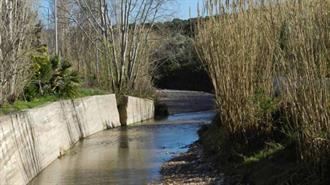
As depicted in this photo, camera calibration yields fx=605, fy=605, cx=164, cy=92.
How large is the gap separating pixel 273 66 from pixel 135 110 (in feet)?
43.6

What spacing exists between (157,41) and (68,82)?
438 inches

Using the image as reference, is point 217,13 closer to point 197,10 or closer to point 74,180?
point 197,10

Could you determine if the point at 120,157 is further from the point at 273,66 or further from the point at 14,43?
the point at 273,66

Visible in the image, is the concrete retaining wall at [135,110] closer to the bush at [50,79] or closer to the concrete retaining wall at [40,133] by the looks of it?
the concrete retaining wall at [40,133]

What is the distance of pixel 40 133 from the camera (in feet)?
37.1

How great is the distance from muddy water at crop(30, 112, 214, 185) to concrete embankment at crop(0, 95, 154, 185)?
0.82 ft

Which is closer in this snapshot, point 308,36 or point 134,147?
point 308,36

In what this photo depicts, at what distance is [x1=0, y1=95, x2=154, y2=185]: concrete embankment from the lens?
351 inches

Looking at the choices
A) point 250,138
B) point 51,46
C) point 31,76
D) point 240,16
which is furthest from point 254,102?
point 51,46

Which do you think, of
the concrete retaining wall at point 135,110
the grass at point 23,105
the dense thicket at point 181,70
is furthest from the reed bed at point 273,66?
the dense thicket at point 181,70

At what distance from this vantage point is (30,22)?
13.1m

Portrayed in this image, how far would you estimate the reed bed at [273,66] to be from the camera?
643 cm

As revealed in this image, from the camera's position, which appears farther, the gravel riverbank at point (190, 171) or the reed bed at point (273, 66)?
the gravel riverbank at point (190, 171)

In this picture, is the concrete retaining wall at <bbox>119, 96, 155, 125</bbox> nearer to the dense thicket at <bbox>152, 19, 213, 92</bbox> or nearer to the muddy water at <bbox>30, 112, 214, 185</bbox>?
the muddy water at <bbox>30, 112, 214, 185</bbox>
